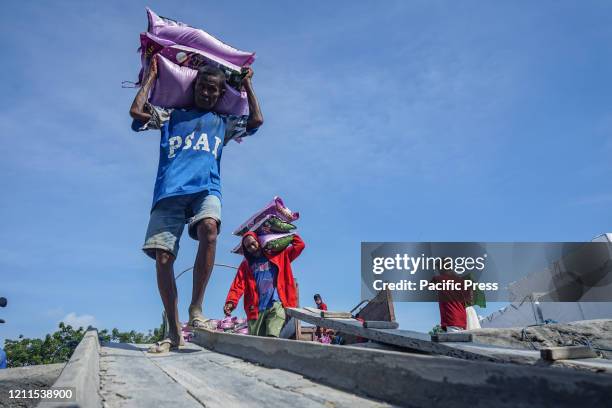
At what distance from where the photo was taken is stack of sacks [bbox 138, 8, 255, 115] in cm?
459

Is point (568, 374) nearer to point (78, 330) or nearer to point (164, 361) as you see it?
point (164, 361)

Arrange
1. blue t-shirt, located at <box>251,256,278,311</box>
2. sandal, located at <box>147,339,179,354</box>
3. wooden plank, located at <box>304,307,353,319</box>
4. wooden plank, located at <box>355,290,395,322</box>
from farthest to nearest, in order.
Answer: wooden plank, located at <box>355,290,395,322</box>
blue t-shirt, located at <box>251,256,278,311</box>
wooden plank, located at <box>304,307,353,319</box>
sandal, located at <box>147,339,179,354</box>

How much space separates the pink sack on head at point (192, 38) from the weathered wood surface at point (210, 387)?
317 centimetres

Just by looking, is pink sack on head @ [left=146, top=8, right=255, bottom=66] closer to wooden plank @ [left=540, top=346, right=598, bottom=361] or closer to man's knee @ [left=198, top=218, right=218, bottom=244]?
man's knee @ [left=198, top=218, right=218, bottom=244]

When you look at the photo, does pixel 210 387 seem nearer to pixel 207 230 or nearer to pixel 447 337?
pixel 447 337

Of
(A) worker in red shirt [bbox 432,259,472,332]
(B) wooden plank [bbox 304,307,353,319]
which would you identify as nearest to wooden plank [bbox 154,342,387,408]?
(B) wooden plank [bbox 304,307,353,319]

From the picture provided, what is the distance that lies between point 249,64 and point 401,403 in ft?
13.8

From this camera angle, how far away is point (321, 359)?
7.15 ft

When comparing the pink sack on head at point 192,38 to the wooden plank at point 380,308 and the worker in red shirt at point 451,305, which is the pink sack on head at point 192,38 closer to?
the wooden plank at point 380,308

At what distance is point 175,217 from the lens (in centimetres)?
420

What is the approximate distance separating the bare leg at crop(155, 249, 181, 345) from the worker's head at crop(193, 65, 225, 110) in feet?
4.77

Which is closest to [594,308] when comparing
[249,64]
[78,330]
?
[249,64]

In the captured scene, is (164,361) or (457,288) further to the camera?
(457,288)

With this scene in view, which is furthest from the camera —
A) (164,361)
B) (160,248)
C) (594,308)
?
(594,308)
